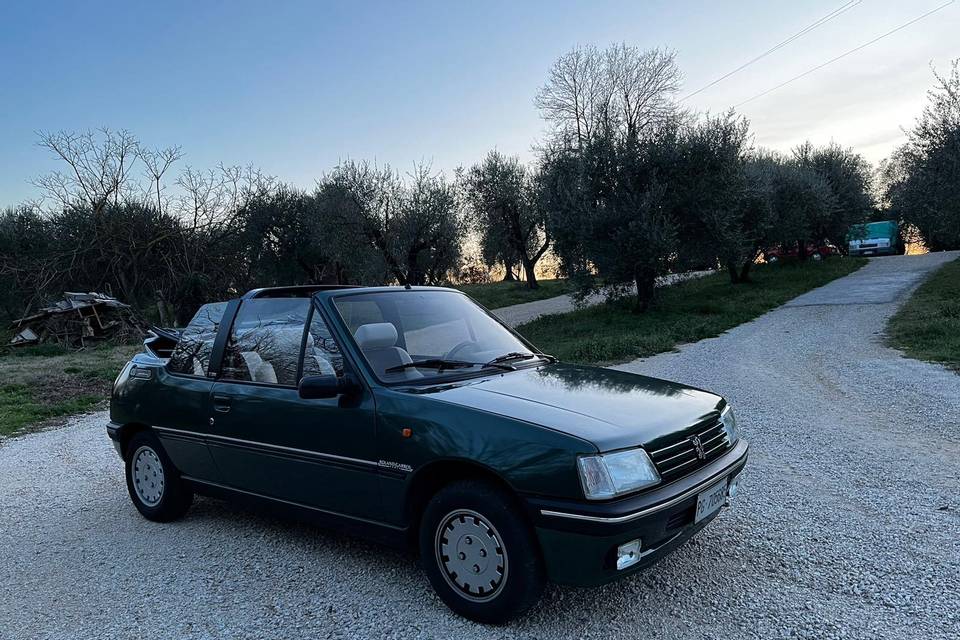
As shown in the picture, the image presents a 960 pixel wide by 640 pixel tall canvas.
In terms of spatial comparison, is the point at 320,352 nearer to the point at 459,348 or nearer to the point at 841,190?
the point at 459,348

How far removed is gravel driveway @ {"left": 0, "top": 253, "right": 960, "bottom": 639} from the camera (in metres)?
2.98

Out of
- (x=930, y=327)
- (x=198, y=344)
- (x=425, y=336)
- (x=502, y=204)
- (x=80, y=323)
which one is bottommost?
(x=930, y=327)

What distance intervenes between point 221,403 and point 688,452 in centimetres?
286

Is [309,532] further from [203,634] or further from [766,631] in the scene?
[766,631]

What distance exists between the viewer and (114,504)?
5168mm

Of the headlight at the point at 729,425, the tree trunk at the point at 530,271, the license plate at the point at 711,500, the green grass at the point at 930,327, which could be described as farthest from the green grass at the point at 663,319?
the tree trunk at the point at 530,271

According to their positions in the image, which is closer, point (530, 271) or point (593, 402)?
point (593, 402)

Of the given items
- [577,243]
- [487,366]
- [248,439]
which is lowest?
[248,439]

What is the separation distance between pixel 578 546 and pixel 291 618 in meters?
1.55

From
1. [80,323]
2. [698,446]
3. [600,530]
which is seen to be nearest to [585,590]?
[600,530]

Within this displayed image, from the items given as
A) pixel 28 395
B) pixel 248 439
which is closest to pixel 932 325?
pixel 248 439

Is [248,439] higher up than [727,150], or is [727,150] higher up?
[727,150]

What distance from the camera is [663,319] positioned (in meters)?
18.0

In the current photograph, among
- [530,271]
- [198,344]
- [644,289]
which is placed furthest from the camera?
[530,271]
